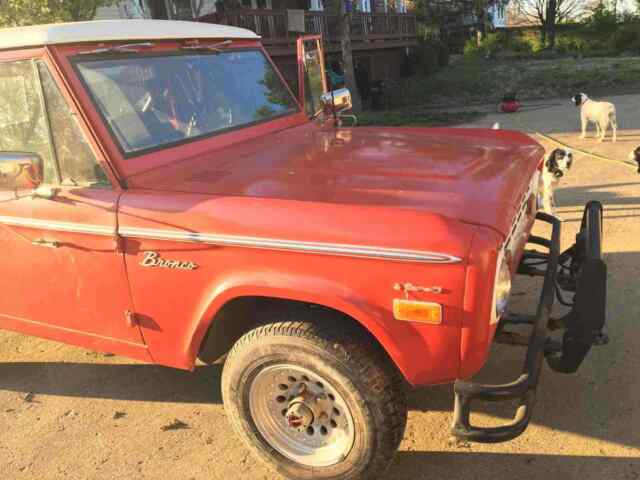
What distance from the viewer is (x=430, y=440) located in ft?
9.29

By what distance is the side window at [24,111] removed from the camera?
2709 millimetres

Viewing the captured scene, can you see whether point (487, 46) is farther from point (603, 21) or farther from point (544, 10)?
point (544, 10)

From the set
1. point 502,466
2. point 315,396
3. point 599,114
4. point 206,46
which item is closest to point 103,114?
point 206,46

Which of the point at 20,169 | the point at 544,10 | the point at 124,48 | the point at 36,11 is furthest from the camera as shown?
the point at 544,10

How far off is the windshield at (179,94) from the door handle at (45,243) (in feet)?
1.93

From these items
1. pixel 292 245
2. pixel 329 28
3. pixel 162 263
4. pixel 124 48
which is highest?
pixel 329 28

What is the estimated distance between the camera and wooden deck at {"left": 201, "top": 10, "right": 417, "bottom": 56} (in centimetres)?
1544

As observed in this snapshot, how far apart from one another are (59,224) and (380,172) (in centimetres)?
159

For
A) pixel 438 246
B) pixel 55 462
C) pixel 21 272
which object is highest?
pixel 438 246

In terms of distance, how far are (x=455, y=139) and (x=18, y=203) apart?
2.54 meters

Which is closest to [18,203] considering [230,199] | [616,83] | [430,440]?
[230,199]

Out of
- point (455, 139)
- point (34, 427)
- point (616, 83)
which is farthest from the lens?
point (616, 83)

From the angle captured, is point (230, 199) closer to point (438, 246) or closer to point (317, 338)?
point (317, 338)

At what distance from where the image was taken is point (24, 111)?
281cm
